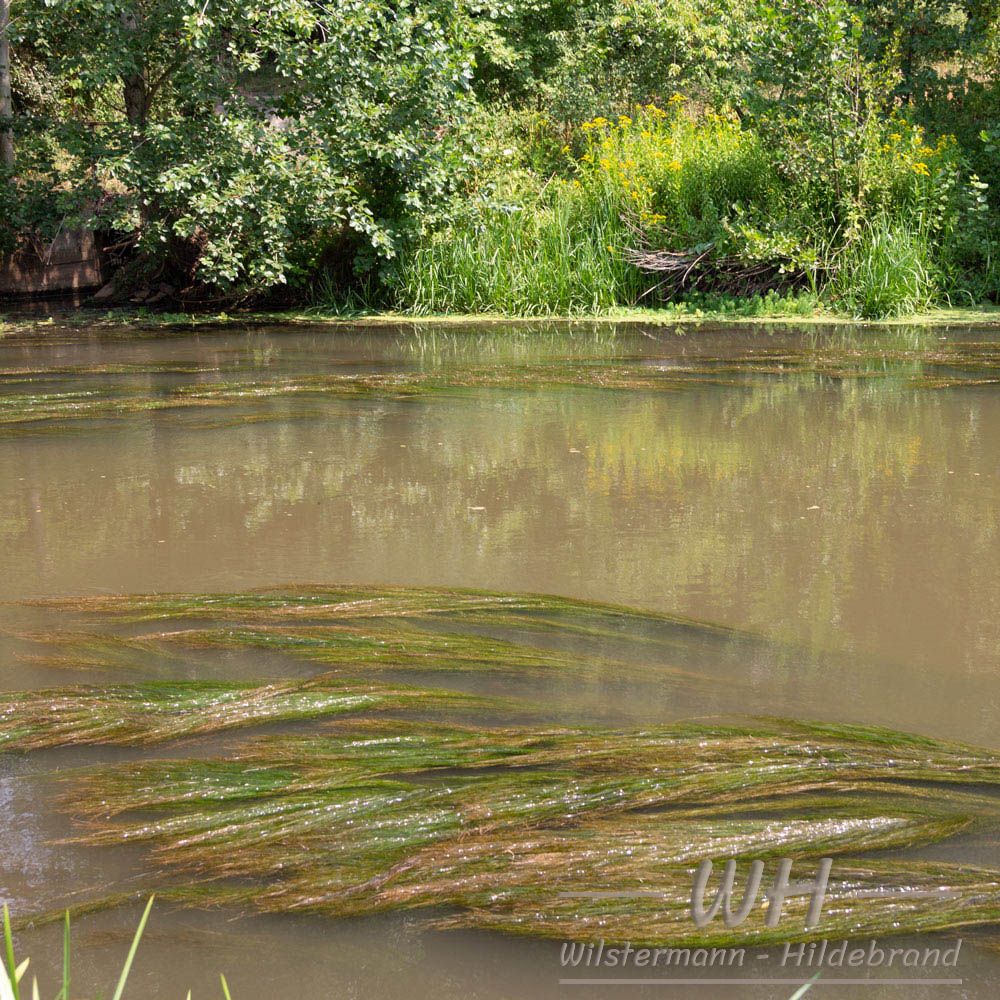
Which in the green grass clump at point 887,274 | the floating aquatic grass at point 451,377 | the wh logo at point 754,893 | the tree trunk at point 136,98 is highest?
the tree trunk at point 136,98

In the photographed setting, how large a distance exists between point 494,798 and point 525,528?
1.85 meters

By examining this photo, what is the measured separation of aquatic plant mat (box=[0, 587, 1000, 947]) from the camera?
1.82m

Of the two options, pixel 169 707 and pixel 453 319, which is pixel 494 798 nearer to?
pixel 169 707

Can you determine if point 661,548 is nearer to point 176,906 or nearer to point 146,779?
point 146,779

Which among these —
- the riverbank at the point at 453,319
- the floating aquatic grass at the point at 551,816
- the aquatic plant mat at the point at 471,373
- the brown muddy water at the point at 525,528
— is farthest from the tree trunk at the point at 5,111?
the floating aquatic grass at the point at 551,816

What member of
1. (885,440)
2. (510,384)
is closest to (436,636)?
(885,440)

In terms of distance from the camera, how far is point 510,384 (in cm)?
684

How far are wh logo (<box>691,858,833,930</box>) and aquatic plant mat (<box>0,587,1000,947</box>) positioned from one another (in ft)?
0.06

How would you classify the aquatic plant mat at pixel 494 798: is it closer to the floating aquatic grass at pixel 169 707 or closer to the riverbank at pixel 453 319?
the floating aquatic grass at pixel 169 707

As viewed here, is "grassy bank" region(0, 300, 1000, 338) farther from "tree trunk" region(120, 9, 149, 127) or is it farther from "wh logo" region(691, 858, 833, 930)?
"wh logo" region(691, 858, 833, 930)

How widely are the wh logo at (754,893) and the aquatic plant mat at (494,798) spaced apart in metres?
0.02

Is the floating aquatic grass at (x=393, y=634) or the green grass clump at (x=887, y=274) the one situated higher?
the green grass clump at (x=887, y=274)

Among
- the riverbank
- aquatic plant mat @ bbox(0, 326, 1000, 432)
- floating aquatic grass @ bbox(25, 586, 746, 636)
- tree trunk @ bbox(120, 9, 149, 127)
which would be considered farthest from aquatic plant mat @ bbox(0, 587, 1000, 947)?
tree trunk @ bbox(120, 9, 149, 127)

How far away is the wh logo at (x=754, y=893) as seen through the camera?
69.4 inches
